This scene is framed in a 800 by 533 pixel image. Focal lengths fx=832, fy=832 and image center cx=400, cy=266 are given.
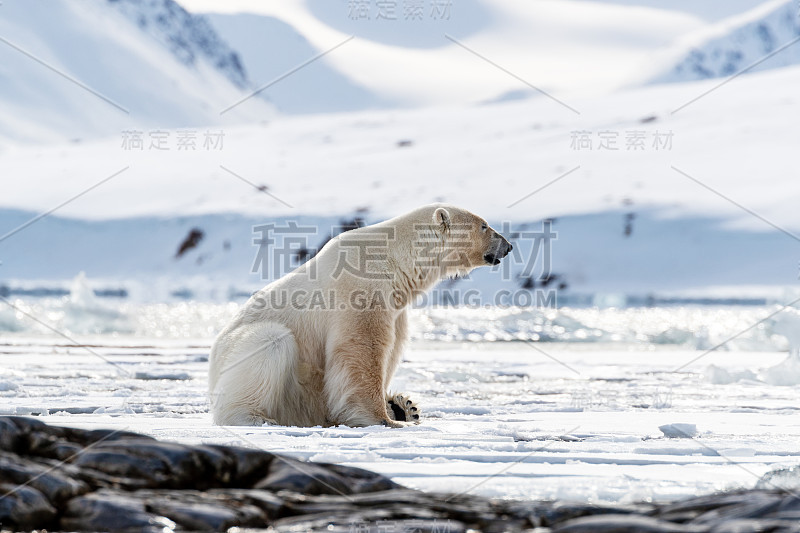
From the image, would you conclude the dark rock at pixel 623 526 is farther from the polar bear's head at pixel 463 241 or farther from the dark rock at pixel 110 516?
the polar bear's head at pixel 463 241

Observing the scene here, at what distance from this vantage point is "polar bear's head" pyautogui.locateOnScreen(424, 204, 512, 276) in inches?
204

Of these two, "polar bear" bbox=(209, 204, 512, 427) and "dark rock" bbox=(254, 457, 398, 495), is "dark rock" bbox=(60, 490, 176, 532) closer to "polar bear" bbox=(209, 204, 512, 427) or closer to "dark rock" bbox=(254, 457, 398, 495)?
"dark rock" bbox=(254, 457, 398, 495)

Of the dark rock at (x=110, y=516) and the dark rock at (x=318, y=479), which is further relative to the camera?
the dark rock at (x=318, y=479)

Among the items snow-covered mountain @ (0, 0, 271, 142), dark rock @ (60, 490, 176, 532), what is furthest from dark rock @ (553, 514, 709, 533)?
snow-covered mountain @ (0, 0, 271, 142)

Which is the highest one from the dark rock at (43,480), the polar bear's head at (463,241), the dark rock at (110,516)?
the polar bear's head at (463,241)

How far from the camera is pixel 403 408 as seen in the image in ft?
15.7

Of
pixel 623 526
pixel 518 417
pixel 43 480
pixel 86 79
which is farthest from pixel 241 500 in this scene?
pixel 86 79

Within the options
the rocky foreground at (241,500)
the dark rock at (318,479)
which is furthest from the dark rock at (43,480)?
the dark rock at (318,479)

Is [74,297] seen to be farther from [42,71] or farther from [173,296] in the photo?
[42,71]

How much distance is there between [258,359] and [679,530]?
2760 mm

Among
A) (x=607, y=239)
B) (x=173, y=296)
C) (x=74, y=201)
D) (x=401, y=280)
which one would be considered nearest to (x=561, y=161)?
(x=607, y=239)

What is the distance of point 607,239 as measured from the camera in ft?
100

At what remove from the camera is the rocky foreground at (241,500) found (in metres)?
2.23

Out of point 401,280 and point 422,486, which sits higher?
point 401,280
